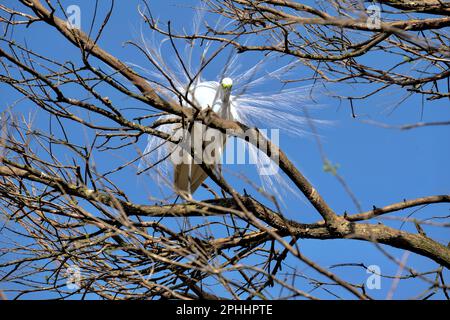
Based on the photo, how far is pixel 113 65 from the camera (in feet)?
11.6

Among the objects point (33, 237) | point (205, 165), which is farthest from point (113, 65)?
point (33, 237)

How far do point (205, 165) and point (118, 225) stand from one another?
0.67m

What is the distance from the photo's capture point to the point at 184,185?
201 inches

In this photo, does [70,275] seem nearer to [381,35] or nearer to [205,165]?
[205,165]

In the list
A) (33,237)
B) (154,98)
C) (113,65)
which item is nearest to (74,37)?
(113,65)

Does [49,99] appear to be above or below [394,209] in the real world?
above
